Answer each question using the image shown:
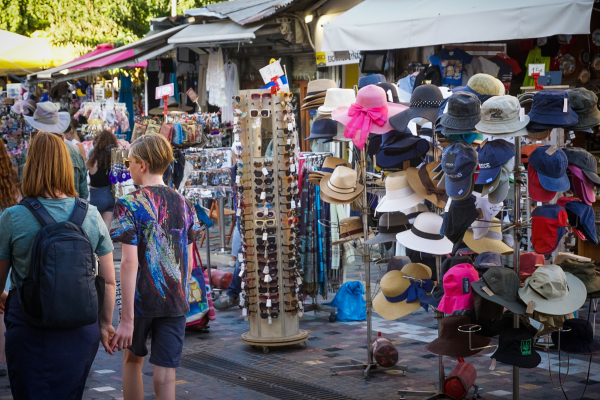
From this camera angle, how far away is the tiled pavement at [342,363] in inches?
203

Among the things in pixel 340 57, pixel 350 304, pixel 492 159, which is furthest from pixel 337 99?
pixel 340 57

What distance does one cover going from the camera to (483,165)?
172 inches

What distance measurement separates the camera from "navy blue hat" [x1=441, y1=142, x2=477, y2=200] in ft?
13.7

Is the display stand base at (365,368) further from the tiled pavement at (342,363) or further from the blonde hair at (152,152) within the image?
the blonde hair at (152,152)

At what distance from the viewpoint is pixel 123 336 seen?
379cm

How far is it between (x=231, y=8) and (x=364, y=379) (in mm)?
7456

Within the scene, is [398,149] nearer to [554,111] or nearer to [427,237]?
[427,237]

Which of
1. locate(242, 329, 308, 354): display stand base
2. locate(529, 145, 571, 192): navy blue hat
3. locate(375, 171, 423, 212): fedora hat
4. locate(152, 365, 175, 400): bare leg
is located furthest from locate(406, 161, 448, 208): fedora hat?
locate(152, 365, 175, 400): bare leg

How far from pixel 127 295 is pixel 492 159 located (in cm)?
220

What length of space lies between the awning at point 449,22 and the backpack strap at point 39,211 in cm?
502

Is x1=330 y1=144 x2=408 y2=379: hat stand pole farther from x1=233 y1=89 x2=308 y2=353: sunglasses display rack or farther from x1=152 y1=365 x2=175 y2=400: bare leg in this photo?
x1=152 y1=365 x2=175 y2=400: bare leg

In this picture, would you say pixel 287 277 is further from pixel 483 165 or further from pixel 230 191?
pixel 483 165

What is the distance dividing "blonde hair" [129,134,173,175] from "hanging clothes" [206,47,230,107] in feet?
25.5

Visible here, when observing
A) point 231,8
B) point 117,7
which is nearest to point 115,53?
point 231,8
